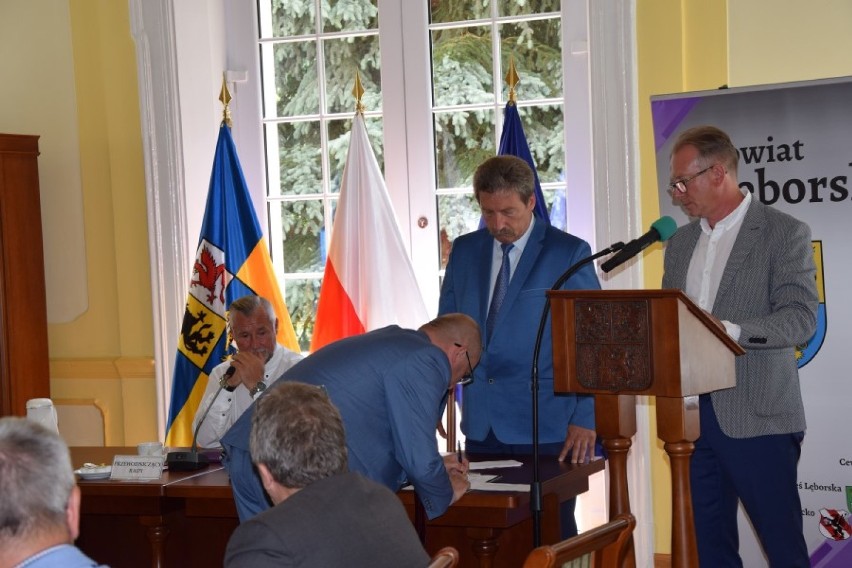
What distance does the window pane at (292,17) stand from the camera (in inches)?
223

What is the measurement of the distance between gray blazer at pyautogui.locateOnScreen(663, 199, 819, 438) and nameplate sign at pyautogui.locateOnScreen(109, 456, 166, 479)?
1.73m

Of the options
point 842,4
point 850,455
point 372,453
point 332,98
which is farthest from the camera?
point 332,98

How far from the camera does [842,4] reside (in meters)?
4.36

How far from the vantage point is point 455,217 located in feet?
17.9

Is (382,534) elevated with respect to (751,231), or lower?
lower

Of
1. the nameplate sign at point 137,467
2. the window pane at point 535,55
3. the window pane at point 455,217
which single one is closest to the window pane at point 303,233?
the window pane at point 455,217

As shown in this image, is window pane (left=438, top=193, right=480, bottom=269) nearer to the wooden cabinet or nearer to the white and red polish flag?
the white and red polish flag

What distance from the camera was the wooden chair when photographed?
1732mm

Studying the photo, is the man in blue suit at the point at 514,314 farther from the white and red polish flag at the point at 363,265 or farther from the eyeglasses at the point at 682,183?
the white and red polish flag at the point at 363,265

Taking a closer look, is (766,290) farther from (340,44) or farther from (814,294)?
(340,44)

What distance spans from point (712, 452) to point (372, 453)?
106cm

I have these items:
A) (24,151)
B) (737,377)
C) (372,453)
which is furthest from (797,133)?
(24,151)

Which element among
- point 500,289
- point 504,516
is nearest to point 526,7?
point 500,289

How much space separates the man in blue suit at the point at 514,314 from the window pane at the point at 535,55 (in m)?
1.67
